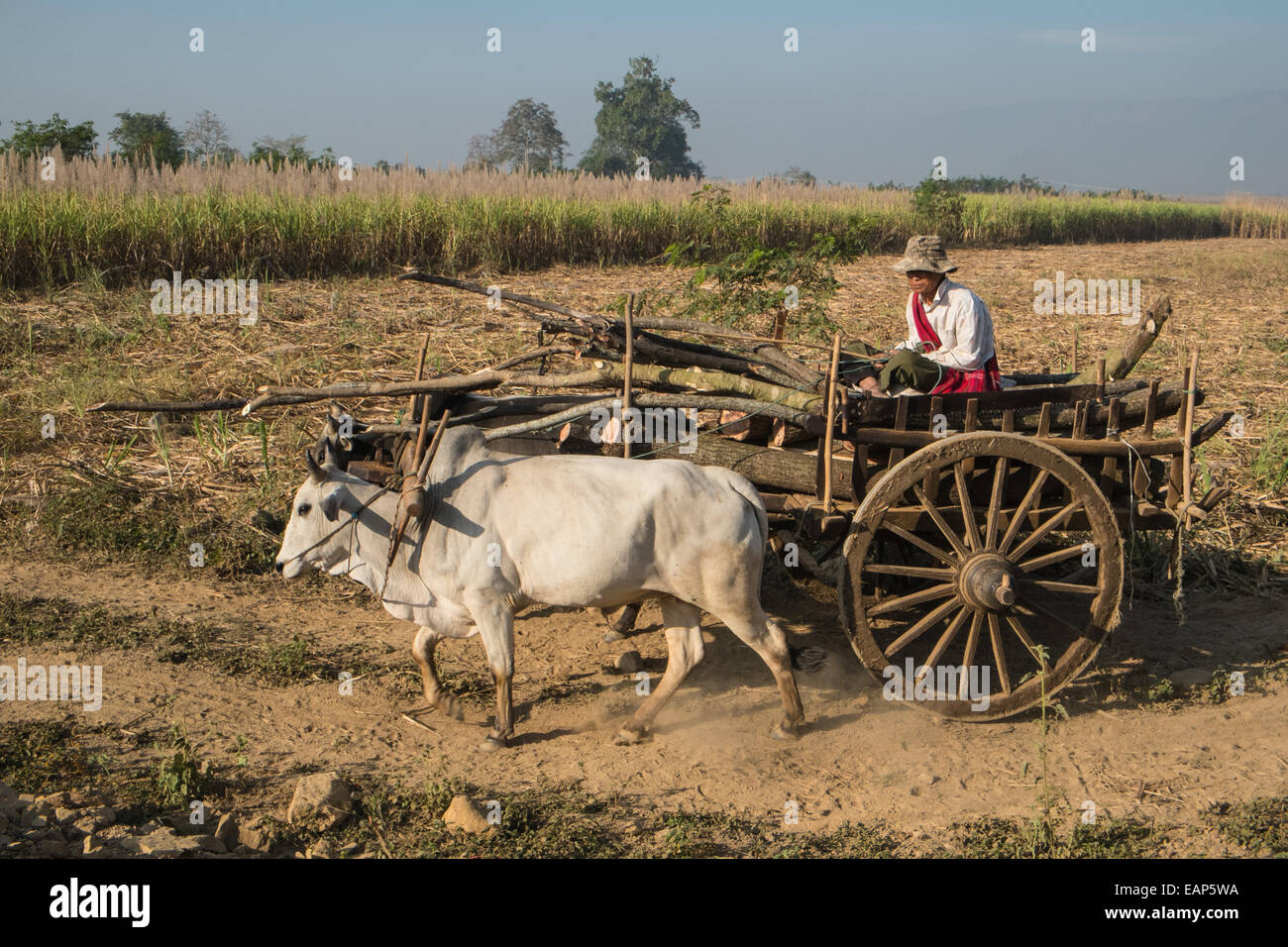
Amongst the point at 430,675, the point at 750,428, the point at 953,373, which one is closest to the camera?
the point at 430,675

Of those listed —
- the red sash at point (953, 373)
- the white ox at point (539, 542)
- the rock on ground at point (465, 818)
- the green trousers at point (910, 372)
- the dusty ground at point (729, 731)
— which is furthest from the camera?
Answer: the red sash at point (953, 373)

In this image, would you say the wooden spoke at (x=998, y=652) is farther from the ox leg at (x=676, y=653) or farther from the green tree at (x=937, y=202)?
the green tree at (x=937, y=202)

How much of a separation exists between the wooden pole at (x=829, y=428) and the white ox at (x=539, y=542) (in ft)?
1.14

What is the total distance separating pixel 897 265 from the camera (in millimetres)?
6230

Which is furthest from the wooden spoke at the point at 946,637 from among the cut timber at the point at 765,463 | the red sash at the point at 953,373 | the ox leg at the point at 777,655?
the red sash at the point at 953,373

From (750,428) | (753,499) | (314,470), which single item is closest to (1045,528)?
(753,499)

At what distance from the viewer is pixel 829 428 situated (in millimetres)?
5004

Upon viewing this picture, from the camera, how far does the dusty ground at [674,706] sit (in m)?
4.79

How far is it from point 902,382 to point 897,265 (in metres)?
0.89

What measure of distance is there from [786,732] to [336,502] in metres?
2.57

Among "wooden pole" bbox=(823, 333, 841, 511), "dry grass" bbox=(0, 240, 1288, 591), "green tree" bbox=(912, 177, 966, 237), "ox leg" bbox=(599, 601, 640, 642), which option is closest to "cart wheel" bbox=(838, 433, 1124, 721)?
"wooden pole" bbox=(823, 333, 841, 511)

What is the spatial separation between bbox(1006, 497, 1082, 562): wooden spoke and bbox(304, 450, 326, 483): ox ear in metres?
3.50

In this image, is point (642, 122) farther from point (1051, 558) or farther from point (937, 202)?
point (1051, 558)
